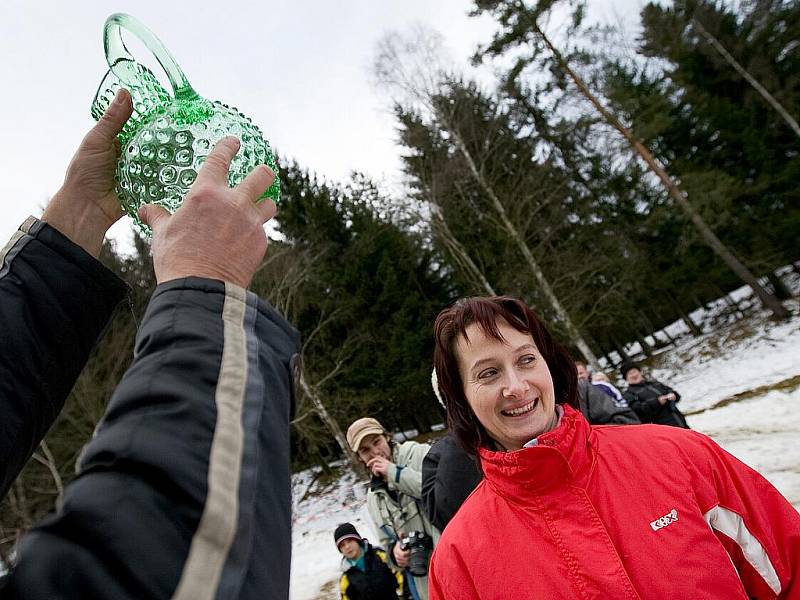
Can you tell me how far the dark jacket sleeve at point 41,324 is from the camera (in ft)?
3.26

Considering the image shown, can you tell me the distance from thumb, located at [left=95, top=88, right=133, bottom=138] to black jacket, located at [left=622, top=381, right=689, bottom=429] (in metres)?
5.89

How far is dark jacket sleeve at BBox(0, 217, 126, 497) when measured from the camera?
0.99 meters

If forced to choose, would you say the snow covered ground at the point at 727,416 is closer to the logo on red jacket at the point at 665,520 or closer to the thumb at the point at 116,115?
the logo on red jacket at the point at 665,520

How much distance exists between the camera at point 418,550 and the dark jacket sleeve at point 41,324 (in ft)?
10.3

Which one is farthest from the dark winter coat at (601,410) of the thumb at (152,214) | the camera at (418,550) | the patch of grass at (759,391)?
the patch of grass at (759,391)

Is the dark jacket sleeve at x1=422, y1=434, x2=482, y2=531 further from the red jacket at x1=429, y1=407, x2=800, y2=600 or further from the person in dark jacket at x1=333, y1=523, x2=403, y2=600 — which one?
the person in dark jacket at x1=333, y1=523, x2=403, y2=600

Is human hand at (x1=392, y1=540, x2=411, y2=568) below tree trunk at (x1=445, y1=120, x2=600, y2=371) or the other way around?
below

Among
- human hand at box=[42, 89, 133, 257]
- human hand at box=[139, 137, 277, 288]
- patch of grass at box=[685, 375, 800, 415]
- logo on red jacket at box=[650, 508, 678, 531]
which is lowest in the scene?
patch of grass at box=[685, 375, 800, 415]

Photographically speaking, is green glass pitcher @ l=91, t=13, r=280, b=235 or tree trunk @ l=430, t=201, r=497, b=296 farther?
tree trunk @ l=430, t=201, r=497, b=296

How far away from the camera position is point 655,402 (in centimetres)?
576

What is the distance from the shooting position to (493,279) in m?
15.6

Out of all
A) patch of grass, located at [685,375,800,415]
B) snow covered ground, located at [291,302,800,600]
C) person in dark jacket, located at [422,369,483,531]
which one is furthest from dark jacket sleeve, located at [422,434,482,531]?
patch of grass, located at [685,375,800,415]

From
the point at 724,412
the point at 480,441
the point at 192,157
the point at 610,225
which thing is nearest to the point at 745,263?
the point at 610,225

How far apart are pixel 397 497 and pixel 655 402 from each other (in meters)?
3.43
